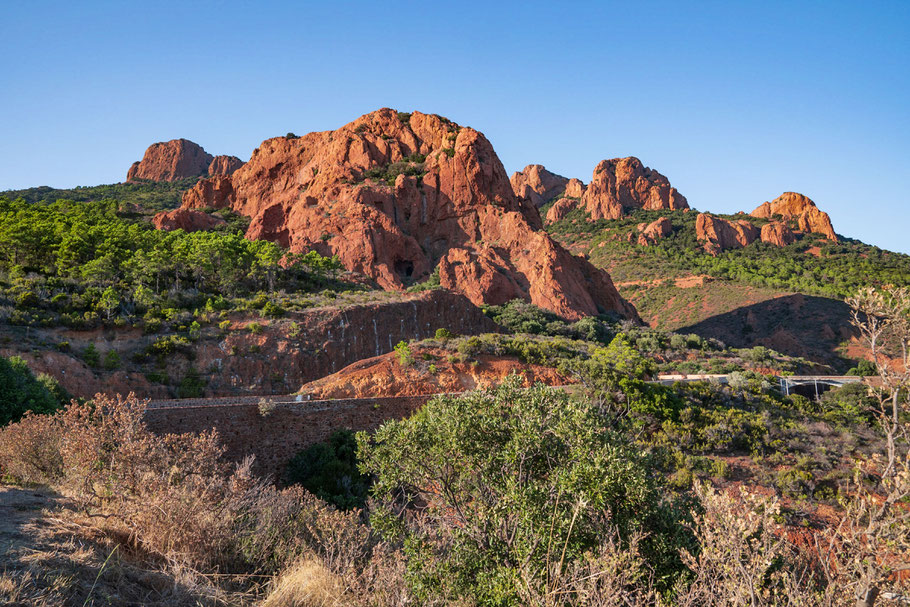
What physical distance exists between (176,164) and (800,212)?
105 meters

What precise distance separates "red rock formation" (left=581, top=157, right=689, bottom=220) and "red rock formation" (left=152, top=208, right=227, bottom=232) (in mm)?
59715

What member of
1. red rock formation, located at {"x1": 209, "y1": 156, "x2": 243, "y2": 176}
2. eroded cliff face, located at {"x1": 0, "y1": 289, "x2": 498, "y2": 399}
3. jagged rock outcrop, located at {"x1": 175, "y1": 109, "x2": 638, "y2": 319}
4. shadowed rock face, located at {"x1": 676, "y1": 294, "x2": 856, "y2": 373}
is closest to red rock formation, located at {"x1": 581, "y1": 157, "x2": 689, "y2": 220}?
shadowed rock face, located at {"x1": 676, "y1": 294, "x2": 856, "y2": 373}

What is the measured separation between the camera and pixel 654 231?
7888 centimetres

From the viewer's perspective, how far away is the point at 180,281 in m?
32.9

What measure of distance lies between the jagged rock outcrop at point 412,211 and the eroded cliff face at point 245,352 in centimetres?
1349

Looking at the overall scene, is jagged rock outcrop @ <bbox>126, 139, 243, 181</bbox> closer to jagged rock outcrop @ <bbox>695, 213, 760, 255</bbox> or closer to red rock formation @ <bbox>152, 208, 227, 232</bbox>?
red rock formation @ <bbox>152, 208, 227, 232</bbox>

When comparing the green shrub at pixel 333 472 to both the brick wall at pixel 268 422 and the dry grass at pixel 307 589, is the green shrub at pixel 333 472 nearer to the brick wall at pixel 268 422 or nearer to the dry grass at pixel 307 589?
the brick wall at pixel 268 422

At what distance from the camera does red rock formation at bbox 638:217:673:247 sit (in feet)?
255

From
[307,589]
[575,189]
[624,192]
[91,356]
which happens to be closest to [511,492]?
[307,589]

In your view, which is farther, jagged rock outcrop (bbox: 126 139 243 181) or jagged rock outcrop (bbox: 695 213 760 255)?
jagged rock outcrop (bbox: 126 139 243 181)

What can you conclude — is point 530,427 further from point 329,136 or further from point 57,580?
point 329,136

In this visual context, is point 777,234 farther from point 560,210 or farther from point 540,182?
point 540,182

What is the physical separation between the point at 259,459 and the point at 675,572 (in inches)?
540

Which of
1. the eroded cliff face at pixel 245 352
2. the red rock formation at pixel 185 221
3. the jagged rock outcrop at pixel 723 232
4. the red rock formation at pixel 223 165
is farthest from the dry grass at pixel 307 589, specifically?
the red rock formation at pixel 223 165
